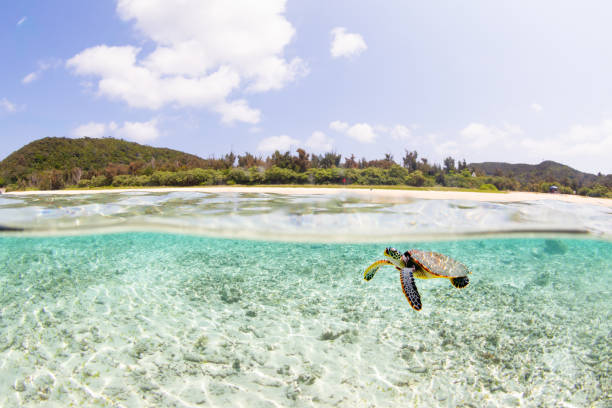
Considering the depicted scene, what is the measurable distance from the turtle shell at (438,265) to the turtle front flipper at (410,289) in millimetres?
138

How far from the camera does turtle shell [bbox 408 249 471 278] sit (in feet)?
7.68

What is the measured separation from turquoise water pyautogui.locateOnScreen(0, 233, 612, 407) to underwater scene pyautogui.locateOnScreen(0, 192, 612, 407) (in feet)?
0.10

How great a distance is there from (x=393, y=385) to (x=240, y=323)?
3.03 m

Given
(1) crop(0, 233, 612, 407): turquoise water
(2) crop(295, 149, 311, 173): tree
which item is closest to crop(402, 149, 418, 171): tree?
(2) crop(295, 149, 311, 173): tree

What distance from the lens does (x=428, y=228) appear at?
13.1m

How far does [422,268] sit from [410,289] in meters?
0.36

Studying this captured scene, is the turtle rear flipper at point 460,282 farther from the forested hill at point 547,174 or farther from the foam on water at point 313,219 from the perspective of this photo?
the forested hill at point 547,174

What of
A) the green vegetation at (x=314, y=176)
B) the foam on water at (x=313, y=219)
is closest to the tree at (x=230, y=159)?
the green vegetation at (x=314, y=176)

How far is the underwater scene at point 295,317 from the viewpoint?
153 inches

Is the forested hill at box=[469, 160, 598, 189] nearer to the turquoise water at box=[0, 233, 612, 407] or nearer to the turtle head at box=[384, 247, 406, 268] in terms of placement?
the turquoise water at box=[0, 233, 612, 407]

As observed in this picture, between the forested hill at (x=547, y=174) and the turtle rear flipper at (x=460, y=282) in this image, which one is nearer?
the turtle rear flipper at (x=460, y=282)

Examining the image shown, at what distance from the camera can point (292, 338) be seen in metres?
5.14

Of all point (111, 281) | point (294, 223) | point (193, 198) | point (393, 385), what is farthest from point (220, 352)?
point (193, 198)

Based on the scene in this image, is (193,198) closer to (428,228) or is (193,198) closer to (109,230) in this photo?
(109,230)
